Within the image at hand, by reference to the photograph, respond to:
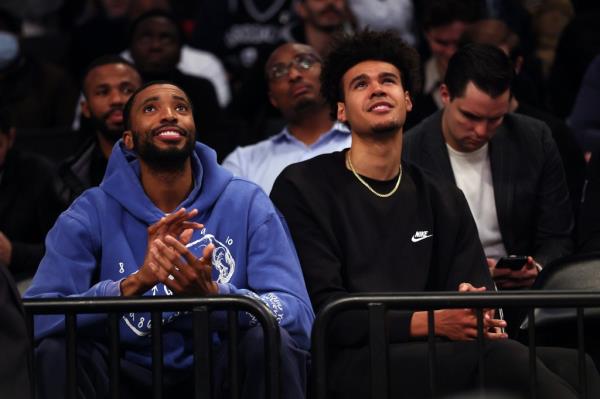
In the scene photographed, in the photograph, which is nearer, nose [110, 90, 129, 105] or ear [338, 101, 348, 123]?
ear [338, 101, 348, 123]

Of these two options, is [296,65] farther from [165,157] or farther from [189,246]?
[189,246]

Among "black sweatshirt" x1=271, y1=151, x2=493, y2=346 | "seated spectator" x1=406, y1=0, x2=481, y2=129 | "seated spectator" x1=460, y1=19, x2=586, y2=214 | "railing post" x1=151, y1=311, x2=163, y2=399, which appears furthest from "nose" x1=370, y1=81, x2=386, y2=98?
"seated spectator" x1=406, y1=0, x2=481, y2=129

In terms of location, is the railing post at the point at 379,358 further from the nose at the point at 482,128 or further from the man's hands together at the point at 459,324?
the nose at the point at 482,128

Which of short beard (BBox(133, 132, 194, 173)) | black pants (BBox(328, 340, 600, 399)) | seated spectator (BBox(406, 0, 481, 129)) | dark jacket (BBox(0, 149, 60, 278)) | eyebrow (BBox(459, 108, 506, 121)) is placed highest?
seated spectator (BBox(406, 0, 481, 129))

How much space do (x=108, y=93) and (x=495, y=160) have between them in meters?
2.07

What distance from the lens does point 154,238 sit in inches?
205

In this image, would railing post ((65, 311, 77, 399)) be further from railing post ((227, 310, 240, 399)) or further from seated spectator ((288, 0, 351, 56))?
seated spectator ((288, 0, 351, 56))

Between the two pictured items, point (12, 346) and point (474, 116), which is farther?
point (474, 116)

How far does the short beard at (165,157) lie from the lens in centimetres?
570

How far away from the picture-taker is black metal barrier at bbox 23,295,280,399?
4.82 meters

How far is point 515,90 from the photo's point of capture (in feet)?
26.7

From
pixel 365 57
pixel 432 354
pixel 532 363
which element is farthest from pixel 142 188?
pixel 532 363

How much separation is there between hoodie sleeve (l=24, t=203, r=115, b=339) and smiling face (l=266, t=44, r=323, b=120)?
2.23 meters

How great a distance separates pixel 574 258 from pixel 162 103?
1.77 meters
